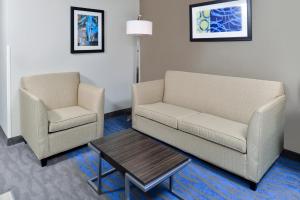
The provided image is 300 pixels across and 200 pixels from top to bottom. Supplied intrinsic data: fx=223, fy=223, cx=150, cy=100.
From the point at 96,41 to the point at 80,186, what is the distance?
7.19ft

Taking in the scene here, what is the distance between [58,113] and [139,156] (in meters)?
1.33

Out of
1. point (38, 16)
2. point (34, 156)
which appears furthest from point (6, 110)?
point (38, 16)

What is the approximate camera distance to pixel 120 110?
3893mm

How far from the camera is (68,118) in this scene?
2402mm

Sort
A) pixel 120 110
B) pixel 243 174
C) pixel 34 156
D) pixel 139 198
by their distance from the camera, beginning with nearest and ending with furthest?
pixel 139 198 < pixel 243 174 < pixel 34 156 < pixel 120 110

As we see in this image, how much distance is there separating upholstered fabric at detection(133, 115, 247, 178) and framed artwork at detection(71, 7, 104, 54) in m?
1.30

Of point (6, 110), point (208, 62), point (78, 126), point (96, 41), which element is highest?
point (96, 41)

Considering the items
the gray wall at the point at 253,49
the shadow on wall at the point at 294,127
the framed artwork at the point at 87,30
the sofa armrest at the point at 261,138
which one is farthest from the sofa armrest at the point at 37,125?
the shadow on wall at the point at 294,127

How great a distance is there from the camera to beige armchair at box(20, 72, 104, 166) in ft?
7.24

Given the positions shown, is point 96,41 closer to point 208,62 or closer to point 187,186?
point 208,62

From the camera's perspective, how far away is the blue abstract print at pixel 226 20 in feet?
8.57

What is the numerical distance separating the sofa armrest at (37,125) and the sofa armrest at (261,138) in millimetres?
1890

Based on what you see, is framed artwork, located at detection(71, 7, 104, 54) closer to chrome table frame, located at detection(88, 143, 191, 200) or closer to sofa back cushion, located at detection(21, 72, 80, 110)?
sofa back cushion, located at detection(21, 72, 80, 110)

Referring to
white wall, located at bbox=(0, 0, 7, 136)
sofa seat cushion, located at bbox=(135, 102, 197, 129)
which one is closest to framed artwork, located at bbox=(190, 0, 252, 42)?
sofa seat cushion, located at bbox=(135, 102, 197, 129)
